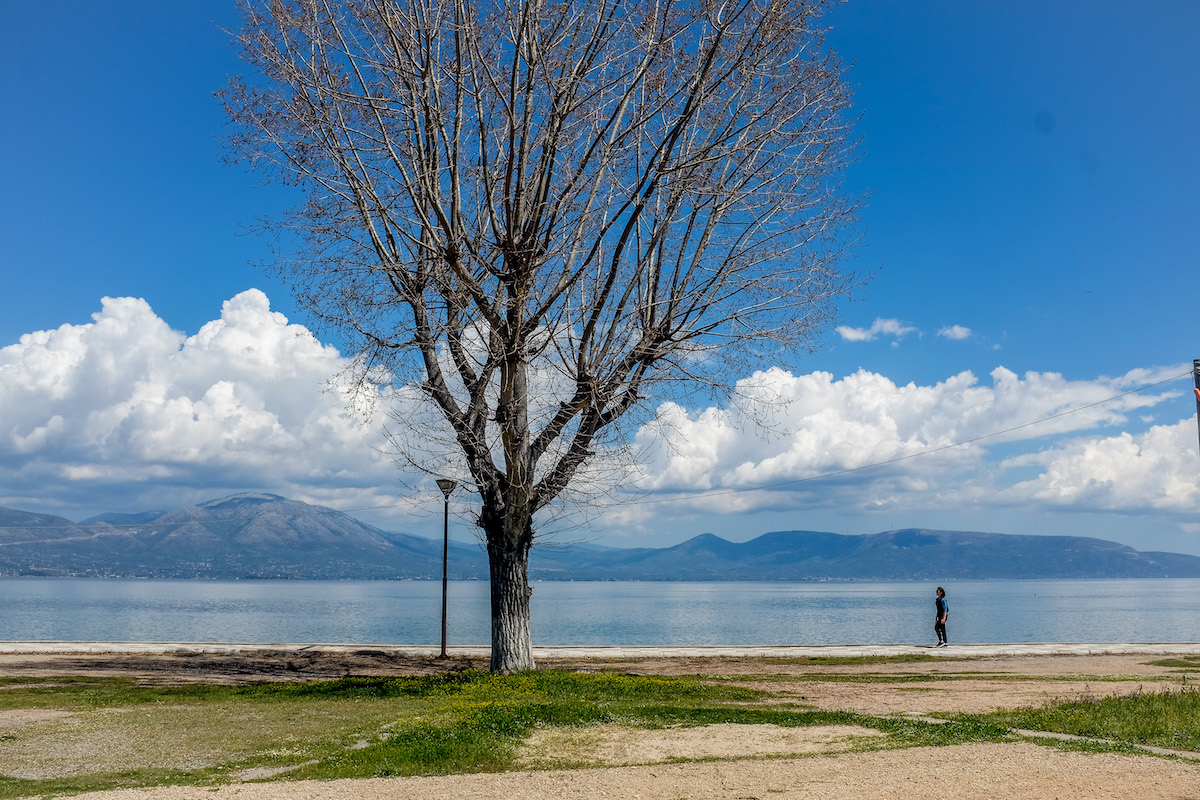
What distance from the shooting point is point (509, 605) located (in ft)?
54.4

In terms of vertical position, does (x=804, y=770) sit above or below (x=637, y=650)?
above

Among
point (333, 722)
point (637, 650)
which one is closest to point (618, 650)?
point (637, 650)

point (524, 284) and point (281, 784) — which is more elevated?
point (524, 284)

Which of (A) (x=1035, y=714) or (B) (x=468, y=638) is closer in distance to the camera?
(A) (x=1035, y=714)

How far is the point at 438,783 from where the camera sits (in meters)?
8.46

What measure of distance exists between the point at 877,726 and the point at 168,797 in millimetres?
7820

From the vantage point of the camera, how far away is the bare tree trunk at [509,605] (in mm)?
16425

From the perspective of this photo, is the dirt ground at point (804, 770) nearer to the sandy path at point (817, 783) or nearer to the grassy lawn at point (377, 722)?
the sandy path at point (817, 783)

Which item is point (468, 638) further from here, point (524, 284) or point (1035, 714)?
point (1035, 714)

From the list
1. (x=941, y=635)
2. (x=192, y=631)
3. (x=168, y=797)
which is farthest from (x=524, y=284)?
(x=192, y=631)

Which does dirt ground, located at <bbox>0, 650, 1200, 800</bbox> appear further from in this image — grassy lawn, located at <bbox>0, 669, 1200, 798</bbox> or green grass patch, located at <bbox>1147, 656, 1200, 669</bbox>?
green grass patch, located at <bbox>1147, 656, 1200, 669</bbox>

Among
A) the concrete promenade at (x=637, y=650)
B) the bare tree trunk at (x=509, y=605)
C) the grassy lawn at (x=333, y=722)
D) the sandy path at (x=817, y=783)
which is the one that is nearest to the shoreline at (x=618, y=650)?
the concrete promenade at (x=637, y=650)

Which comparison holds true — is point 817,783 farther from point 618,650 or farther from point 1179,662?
point 1179,662

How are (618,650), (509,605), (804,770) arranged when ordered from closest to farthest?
1. (804,770)
2. (509,605)
3. (618,650)
